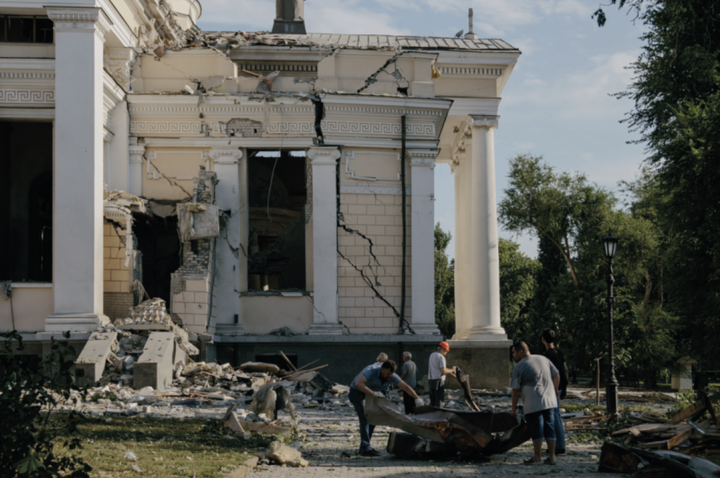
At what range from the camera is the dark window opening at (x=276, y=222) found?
22.4m

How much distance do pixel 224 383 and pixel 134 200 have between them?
19.0ft

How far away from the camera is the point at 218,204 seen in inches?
807

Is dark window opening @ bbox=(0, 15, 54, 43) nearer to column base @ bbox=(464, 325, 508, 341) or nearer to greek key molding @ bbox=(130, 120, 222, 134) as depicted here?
greek key molding @ bbox=(130, 120, 222, 134)

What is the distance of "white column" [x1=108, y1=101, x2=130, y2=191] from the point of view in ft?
66.6

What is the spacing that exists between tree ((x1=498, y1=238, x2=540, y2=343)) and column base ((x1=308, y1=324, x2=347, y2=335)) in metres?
35.8

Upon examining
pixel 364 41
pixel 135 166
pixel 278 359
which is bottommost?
pixel 278 359

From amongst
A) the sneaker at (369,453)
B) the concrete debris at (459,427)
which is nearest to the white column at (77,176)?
the sneaker at (369,453)

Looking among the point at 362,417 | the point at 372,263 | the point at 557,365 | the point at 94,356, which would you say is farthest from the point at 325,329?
the point at 362,417

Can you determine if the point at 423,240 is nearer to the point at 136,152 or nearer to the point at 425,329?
the point at 425,329

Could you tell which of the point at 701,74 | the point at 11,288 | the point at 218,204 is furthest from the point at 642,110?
the point at 11,288

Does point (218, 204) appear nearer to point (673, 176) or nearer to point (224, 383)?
point (224, 383)

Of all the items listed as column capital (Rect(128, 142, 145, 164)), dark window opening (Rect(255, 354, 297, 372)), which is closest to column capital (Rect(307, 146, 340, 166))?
column capital (Rect(128, 142, 145, 164))

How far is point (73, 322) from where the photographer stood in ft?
55.3

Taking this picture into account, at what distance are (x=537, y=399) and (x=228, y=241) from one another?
12732 millimetres
